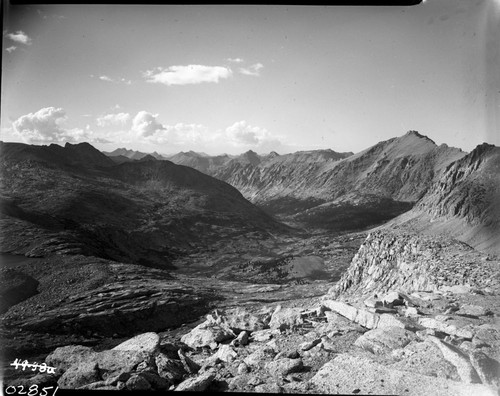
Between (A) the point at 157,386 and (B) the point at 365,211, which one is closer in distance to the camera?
(A) the point at 157,386

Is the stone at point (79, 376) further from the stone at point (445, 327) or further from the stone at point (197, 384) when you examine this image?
the stone at point (445, 327)

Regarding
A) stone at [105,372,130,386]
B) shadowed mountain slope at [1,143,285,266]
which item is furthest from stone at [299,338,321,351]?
shadowed mountain slope at [1,143,285,266]

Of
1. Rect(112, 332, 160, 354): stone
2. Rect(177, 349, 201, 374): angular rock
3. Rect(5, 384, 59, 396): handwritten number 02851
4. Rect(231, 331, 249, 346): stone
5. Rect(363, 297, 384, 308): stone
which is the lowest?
Rect(5, 384, 59, 396): handwritten number 02851

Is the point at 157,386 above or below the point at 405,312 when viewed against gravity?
below

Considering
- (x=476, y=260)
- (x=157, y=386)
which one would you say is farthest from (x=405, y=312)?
(x=476, y=260)

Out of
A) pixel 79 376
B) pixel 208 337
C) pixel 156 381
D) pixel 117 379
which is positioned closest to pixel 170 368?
pixel 156 381

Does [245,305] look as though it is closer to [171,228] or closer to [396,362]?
[396,362]

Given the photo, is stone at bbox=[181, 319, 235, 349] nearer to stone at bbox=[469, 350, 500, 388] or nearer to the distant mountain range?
stone at bbox=[469, 350, 500, 388]
